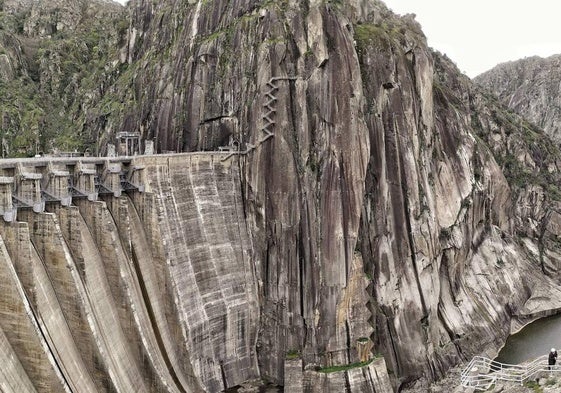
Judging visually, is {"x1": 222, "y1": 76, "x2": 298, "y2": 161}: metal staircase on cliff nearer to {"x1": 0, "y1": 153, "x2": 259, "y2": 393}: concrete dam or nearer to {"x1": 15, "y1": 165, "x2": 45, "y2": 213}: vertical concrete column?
{"x1": 0, "y1": 153, "x2": 259, "y2": 393}: concrete dam

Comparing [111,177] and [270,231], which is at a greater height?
[111,177]

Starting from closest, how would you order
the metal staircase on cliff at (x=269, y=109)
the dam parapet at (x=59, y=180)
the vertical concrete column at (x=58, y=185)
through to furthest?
1. the dam parapet at (x=59, y=180)
2. the vertical concrete column at (x=58, y=185)
3. the metal staircase on cliff at (x=269, y=109)

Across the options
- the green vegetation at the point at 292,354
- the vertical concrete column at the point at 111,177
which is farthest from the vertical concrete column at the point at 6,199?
the green vegetation at the point at 292,354

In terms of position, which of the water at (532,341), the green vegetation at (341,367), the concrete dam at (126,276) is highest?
the concrete dam at (126,276)

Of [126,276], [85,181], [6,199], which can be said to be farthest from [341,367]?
[6,199]

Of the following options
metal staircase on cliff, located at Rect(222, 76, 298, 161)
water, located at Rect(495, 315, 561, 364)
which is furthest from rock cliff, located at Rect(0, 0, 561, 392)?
water, located at Rect(495, 315, 561, 364)

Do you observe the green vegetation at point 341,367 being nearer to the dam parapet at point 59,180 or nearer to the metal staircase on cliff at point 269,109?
the metal staircase on cliff at point 269,109

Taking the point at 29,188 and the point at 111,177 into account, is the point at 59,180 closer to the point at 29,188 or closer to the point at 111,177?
the point at 29,188

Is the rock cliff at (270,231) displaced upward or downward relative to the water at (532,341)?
upward
